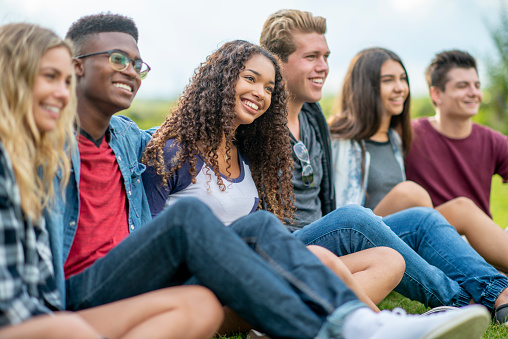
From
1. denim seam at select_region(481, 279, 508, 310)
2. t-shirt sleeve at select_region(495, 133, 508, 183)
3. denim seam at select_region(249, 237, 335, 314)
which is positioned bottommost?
denim seam at select_region(481, 279, 508, 310)

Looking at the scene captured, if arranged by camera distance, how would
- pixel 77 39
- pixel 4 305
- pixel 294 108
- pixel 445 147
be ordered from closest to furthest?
pixel 4 305 < pixel 77 39 < pixel 294 108 < pixel 445 147

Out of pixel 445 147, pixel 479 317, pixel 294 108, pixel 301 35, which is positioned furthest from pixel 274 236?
pixel 445 147

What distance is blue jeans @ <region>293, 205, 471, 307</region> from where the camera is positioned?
10.3ft

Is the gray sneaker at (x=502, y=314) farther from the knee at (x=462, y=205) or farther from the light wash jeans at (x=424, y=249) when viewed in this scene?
the knee at (x=462, y=205)

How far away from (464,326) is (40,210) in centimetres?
159

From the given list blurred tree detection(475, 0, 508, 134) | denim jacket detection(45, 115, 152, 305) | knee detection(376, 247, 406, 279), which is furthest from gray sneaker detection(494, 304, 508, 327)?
blurred tree detection(475, 0, 508, 134)

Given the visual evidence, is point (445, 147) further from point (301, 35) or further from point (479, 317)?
point (479, 317)

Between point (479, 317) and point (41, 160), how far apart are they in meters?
1.72

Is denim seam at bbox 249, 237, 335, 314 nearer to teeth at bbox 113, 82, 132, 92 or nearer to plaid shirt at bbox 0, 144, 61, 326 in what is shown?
plaid shirt at bbox 0, 144, 61, 326

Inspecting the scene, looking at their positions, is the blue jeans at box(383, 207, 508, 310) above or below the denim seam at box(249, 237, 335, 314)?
below

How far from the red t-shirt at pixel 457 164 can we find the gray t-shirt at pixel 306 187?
113 centimetres

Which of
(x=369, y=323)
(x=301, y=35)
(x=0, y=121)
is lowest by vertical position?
(x=369, y=323)

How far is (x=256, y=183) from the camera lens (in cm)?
332

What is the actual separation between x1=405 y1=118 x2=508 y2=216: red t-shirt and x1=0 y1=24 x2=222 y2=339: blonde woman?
123 inches
